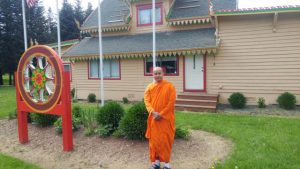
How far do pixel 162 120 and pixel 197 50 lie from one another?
796cm

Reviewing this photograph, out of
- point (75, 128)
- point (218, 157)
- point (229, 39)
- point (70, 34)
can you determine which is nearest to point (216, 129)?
point (218, 157)

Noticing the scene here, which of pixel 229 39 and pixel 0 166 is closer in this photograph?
pixel 0 166

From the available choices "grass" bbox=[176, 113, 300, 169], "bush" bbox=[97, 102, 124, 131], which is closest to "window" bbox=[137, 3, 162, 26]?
"grass" bbox=[176, 113, 300, 169]

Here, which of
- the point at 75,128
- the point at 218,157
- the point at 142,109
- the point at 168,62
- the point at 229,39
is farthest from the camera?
the point at 168,62

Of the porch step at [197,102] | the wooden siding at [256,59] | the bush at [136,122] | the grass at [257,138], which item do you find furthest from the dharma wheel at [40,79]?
the wooden siding at [256,59]

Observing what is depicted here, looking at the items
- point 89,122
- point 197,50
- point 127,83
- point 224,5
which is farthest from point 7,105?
point 224,5

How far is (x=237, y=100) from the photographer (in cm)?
1147

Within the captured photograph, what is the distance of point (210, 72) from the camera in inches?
501

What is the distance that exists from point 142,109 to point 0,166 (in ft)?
10.1

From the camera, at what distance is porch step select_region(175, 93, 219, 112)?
11.4 meters

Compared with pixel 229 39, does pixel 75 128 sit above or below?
below

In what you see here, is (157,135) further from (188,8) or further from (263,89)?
(188,8)

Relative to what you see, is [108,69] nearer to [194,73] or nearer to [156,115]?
[194,73]

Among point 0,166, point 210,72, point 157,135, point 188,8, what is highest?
point 188,8
